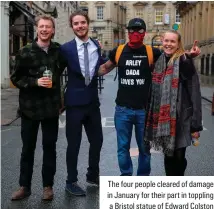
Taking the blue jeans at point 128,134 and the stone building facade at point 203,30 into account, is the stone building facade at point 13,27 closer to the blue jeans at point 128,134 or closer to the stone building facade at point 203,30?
the stone building facade at point 203,30

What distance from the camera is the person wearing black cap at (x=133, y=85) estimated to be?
4547mm

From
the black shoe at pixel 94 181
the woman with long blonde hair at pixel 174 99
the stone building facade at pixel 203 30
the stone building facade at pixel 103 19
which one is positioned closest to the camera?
the woman with long blonde hair at pixel 174 99

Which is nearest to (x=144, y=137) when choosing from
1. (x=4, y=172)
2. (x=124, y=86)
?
(x=124, y=86)

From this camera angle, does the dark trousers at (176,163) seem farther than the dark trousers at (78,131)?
No

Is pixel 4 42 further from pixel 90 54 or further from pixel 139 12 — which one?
pixel 139 12

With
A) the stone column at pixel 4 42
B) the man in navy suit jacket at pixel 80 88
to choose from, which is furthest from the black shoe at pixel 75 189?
the stone column at pixel 4 42

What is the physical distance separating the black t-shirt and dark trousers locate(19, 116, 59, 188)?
83cm

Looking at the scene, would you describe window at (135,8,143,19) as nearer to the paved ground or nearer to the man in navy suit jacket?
the paved ground

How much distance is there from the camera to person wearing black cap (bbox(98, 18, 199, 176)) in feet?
14.9

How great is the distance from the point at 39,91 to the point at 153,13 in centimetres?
8634

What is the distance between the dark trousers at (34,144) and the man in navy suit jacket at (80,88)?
22 centimetres

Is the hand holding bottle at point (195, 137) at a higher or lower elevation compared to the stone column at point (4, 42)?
lower

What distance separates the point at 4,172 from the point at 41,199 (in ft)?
4.30

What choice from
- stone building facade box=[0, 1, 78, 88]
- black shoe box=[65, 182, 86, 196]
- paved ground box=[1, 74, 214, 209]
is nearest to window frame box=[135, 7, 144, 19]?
stone building facade box=[0, 1, 78, 88]
